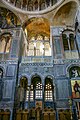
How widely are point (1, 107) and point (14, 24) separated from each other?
32.3ft

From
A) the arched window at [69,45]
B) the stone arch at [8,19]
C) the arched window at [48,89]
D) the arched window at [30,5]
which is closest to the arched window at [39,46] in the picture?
the arched window at [69,45]

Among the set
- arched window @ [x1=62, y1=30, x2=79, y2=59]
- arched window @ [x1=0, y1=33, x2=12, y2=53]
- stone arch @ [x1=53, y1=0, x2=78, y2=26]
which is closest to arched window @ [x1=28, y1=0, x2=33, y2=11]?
stone arch @ [x1=53, y1=0, x2=78, y2=26]

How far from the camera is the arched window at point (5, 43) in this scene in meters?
15.2

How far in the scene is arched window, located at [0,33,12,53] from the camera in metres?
15.2

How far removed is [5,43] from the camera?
51.8 feet

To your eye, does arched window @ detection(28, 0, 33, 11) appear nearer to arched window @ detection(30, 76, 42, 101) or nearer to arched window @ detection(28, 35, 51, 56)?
arched window @ detection(28, 35, 51, 56)

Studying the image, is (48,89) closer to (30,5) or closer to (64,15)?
(64,15)

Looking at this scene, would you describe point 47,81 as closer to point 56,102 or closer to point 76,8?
point 56,102

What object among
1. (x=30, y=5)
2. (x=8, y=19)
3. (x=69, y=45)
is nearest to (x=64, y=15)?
(x=69, y=45)

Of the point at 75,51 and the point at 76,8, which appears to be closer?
the point at 75,51

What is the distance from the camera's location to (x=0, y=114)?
10461 mm

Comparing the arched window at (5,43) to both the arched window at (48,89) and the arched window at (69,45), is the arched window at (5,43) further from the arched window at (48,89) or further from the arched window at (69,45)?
the arched window at (69,45)

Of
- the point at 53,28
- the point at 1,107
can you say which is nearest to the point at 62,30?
the point at 53,28

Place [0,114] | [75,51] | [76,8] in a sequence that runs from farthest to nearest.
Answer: [76,8] < [75,51] < [0,114]
